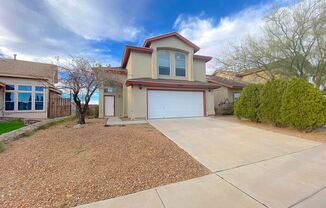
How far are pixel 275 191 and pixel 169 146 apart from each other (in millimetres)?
3341

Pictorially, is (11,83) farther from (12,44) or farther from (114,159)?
(114,159)

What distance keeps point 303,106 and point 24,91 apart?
21.8m

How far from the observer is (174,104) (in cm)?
1364

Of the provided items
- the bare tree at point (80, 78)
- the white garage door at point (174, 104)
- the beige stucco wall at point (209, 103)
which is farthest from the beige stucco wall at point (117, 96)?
the beige stucco wall at point (209, 103)

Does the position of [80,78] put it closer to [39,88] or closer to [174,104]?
[174,104]

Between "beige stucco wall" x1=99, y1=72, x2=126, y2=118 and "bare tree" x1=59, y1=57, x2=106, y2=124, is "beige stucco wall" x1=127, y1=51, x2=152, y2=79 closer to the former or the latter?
"beige stucco wall" x1=99, y1=72, x2=126, y2=118

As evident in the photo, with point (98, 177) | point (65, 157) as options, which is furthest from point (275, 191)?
point (65, 157)

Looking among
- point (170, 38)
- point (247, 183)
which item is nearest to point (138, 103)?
point (170, 38)

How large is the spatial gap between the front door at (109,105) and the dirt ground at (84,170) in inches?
382

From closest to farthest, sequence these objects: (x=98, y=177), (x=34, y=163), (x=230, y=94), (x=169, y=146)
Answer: (x=98, y=177), (x=34, y=163), (x=169, y=146), (x=230, y=94)

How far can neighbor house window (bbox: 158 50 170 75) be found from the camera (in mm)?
14461

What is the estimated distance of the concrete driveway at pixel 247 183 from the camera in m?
2.69

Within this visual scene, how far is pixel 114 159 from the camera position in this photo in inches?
177

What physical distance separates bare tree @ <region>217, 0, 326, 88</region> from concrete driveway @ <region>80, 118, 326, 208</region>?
993cm
